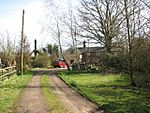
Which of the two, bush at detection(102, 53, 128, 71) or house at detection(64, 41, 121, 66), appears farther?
house at detection(64, 41, 121, 66)

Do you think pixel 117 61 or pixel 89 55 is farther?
pixel 89 55

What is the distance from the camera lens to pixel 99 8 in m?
42.8

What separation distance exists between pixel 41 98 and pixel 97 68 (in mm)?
30295

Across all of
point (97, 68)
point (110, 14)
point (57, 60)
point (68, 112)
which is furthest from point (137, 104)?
point (57, 60)

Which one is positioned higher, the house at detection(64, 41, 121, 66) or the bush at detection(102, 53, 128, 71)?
the house at detection(64, 41, 121, 66)

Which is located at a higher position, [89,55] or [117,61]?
[89,55]

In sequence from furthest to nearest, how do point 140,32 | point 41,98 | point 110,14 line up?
point 110,14, point 140,32, point 41,98

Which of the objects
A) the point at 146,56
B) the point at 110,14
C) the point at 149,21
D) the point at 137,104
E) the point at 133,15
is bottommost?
the point at 137,104

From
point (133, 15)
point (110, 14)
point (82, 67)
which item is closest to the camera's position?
point (133, 15)

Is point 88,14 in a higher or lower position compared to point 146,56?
higher

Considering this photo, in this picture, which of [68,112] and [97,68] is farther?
[97,68]

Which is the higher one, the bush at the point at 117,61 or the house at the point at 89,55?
the house at the point at 89,55

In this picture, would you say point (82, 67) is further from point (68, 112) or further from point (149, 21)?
point (68, 112)

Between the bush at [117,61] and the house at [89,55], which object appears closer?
the bush at [117,61]
